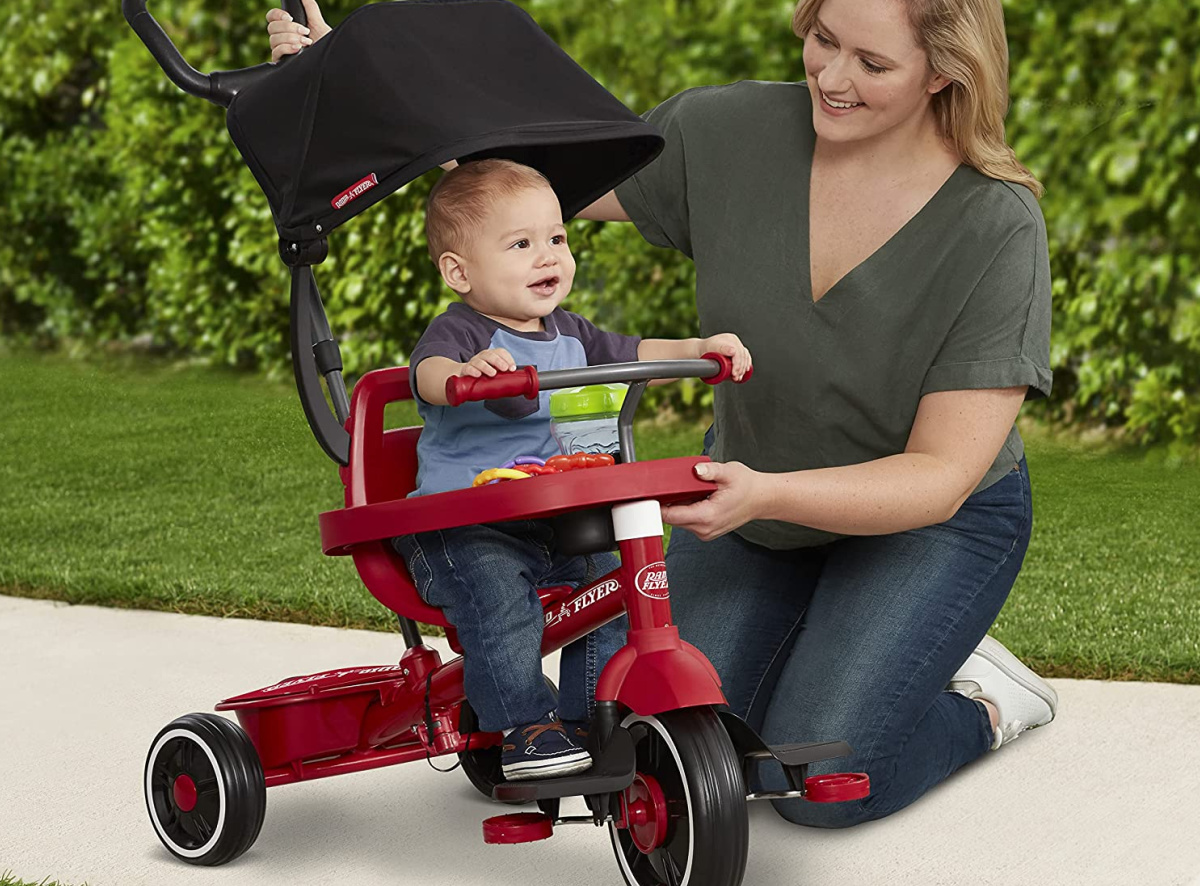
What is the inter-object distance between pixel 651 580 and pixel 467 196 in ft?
2.21

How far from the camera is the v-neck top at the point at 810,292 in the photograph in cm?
297

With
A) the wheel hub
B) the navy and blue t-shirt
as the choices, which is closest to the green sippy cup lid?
the navy and blue t-shirt

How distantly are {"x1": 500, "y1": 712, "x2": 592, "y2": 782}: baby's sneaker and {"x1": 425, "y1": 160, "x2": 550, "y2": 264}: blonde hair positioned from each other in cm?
74

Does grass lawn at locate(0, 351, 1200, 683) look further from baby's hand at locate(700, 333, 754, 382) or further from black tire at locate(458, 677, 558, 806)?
baby's hand at locate(700, 333, 754, 382)

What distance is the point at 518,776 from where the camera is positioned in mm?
2602

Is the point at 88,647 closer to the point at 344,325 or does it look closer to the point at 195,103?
the point at 344,325

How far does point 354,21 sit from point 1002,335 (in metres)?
1.18

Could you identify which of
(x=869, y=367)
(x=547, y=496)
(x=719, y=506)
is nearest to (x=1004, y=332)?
(x=869, y=367)

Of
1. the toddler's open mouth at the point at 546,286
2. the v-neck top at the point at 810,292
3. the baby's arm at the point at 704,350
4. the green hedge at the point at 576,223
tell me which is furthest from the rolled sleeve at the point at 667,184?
the green hedge at the point at 576,223

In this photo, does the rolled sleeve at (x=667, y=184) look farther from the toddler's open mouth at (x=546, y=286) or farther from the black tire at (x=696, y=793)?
the black tire at (x=696, y=793)

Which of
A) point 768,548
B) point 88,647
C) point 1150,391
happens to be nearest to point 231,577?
point 88,647

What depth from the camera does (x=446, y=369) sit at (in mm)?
2588

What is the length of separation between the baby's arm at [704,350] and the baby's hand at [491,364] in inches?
13.6

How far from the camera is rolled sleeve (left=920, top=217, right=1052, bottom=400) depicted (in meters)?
2.92
